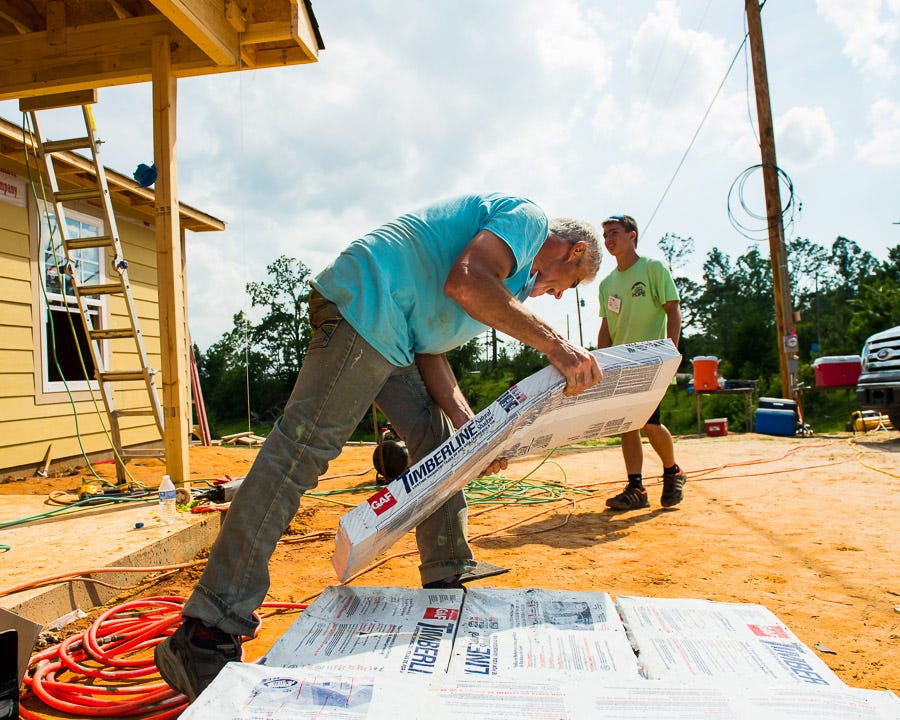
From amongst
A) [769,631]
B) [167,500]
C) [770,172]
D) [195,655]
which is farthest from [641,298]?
[770,172]

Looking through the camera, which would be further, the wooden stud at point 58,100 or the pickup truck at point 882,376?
the pickup truck at point 882,376

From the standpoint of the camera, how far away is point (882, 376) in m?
6.81

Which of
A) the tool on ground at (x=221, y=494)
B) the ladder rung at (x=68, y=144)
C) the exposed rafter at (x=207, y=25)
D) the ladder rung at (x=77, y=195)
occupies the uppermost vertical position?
the exposed rafter at (x=207, y=25)

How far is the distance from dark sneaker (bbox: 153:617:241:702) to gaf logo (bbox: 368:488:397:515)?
48cm

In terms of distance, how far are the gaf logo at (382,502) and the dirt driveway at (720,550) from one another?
2.45 feet

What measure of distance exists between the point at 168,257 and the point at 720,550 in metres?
3.63

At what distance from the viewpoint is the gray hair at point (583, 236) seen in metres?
2.01

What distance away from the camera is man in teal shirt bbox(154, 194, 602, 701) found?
1529 millimetres

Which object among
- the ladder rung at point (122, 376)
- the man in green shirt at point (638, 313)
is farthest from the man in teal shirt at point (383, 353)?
the ladder rung at point (122, 376)

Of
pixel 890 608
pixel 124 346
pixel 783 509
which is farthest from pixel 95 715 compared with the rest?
pixel 124 346

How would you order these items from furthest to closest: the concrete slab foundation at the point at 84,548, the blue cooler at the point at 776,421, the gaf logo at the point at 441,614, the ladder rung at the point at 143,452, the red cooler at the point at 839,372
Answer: the red cooler at the point at 839,372 → the blue cooler at the point at 776,421 → the ladder rung at the point at 143,452 → the concrete slab foundation at the point at 84,548 → the gaf logo at the point at 441,614

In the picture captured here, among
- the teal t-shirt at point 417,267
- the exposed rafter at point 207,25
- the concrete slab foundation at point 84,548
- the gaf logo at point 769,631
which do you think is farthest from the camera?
the exposed rafter at point 207,25

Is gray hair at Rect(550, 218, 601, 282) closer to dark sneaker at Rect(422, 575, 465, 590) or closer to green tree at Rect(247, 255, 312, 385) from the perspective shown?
dark sneaker at Rect(422, 575, 465, 590)

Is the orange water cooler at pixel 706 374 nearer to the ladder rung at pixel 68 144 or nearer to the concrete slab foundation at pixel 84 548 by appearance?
the concrete slab foundation at pixel 84 548
